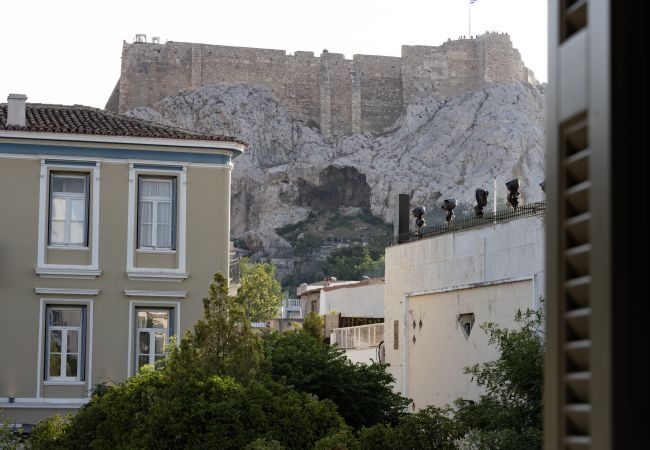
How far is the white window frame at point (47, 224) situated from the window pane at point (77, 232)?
18 centimetres

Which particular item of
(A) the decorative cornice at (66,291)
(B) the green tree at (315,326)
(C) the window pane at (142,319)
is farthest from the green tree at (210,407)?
(B) the green tree at (315,326)

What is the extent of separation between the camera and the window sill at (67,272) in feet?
76.2

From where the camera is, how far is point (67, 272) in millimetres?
23328

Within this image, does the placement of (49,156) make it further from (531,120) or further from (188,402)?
(531,120)

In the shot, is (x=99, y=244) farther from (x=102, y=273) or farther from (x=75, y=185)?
(x=75, y=185)

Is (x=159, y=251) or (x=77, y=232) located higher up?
(x=77, y=232)

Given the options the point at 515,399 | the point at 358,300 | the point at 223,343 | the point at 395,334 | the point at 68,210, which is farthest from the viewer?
the point at 358,300

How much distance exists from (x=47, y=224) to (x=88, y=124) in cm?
243

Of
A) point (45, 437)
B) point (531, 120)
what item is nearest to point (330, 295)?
point (45, 437)

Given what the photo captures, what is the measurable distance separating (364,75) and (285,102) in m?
8.39

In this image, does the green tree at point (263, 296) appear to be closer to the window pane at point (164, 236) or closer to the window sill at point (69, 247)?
the window pane at point (164, 236)

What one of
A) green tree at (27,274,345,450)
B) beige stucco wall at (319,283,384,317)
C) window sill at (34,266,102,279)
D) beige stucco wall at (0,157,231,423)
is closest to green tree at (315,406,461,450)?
green tree at (27,274,345,450)

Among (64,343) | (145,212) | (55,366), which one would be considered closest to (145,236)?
(145,212)

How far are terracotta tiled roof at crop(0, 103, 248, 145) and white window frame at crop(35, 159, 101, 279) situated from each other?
71 cm
